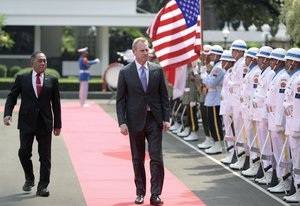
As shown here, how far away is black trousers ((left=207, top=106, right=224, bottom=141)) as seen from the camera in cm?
1762

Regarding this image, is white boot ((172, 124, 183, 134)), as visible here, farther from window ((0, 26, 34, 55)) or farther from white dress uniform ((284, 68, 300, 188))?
window ((0, 26, 34, 55))

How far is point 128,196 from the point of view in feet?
41.4

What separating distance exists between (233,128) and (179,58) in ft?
9.59

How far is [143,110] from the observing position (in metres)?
11.8

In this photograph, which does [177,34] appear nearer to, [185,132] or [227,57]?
[227,57]

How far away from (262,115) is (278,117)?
32.9 inches

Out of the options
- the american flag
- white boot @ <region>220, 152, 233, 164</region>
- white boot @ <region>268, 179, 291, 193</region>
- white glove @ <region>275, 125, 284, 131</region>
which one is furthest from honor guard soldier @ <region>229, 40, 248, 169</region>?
the american flag

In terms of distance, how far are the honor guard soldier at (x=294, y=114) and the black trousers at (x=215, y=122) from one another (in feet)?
17.1

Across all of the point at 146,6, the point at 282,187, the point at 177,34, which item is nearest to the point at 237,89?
the point at 282,187

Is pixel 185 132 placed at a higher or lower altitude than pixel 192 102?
lower

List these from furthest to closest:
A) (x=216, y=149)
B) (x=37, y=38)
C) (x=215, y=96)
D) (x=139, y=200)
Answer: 1. (x=37, y=38)
2. (x=216, y=149)
3. (x=215, y=96)
4. (x=139, y=200)

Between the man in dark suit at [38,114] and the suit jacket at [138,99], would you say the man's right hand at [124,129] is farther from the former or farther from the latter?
the man in dark suit at [38,114]

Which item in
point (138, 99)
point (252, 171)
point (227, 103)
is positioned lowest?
point (252, 171)

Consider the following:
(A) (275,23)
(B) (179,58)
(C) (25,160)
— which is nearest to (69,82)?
(A) (275,23)
